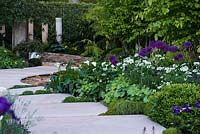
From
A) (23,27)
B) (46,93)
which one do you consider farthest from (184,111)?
(23,27)

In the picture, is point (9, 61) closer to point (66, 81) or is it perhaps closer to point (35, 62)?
point (35, 62)

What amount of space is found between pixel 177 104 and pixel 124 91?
1619 millimetres

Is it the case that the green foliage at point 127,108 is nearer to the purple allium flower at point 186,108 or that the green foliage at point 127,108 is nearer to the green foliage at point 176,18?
the purple allium flower at point 186,108

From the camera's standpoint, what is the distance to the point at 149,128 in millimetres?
4996

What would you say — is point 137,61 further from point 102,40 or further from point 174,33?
point 102,40

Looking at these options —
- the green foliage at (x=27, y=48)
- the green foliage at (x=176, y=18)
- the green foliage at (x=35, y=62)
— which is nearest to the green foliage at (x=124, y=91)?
Answer: the green foliage at (x=176, y=18)

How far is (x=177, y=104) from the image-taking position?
5195 mm

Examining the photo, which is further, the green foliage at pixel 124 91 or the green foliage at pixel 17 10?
the green foliage at pixel 17 10

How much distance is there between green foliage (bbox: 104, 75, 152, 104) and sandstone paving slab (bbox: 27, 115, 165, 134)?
0.76 meters

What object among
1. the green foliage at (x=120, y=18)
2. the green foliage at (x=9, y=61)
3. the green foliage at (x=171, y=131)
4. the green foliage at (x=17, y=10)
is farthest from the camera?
the green foliage at (x=17, y=10)

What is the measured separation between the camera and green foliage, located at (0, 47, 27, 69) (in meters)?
13.2

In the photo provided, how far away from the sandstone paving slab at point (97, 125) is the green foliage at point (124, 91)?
2.48 feet

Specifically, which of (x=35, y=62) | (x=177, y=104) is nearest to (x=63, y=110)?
(x=177, y=104)

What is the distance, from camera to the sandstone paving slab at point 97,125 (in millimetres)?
4859
